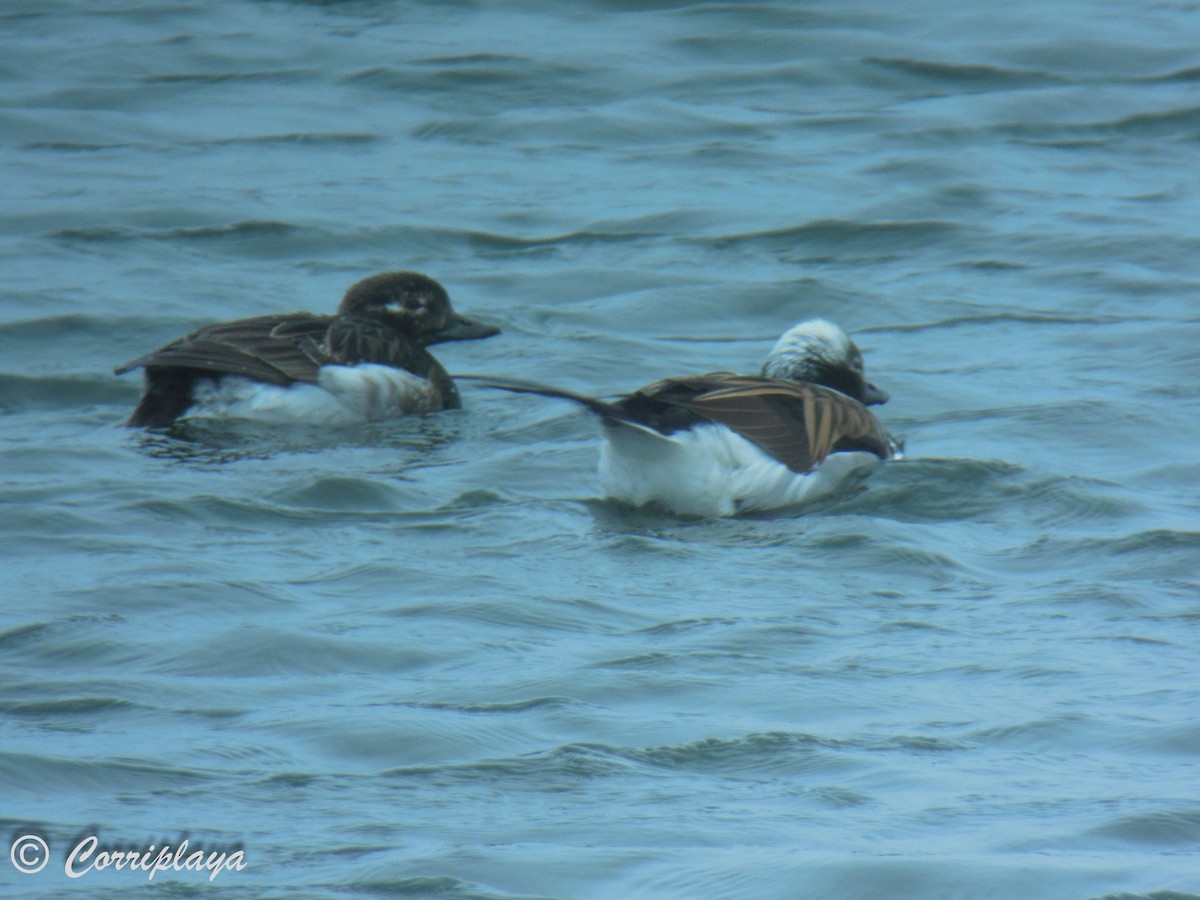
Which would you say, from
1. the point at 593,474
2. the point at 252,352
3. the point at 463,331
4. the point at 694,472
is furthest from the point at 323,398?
the point at 694,472

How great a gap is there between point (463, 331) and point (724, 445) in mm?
3000

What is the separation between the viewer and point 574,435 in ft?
31.6

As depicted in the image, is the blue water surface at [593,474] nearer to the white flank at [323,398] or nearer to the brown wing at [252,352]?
the white flank at [323,398]

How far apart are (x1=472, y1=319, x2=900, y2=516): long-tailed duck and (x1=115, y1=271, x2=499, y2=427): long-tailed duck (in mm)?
1920

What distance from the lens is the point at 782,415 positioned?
8.30 meters

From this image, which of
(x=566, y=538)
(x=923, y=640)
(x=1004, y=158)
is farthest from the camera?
(x=1004, y=158)

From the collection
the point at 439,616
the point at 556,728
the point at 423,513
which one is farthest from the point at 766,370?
the point at 556,728

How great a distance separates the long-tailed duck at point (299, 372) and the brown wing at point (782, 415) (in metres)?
2.19

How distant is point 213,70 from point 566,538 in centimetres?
983

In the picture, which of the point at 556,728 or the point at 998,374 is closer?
the point at 556,728

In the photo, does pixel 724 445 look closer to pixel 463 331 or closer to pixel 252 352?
pixel 252 352

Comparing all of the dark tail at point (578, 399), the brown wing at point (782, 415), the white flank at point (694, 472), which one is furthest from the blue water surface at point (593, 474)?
the dark tail at point (578, 399)

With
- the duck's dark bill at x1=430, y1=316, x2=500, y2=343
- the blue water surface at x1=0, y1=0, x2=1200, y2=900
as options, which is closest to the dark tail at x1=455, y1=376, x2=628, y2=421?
the blue water surface at x1=0, y1=0, x2=1200, y2=900

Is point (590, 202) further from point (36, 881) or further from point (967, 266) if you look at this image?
point (36, 881)
